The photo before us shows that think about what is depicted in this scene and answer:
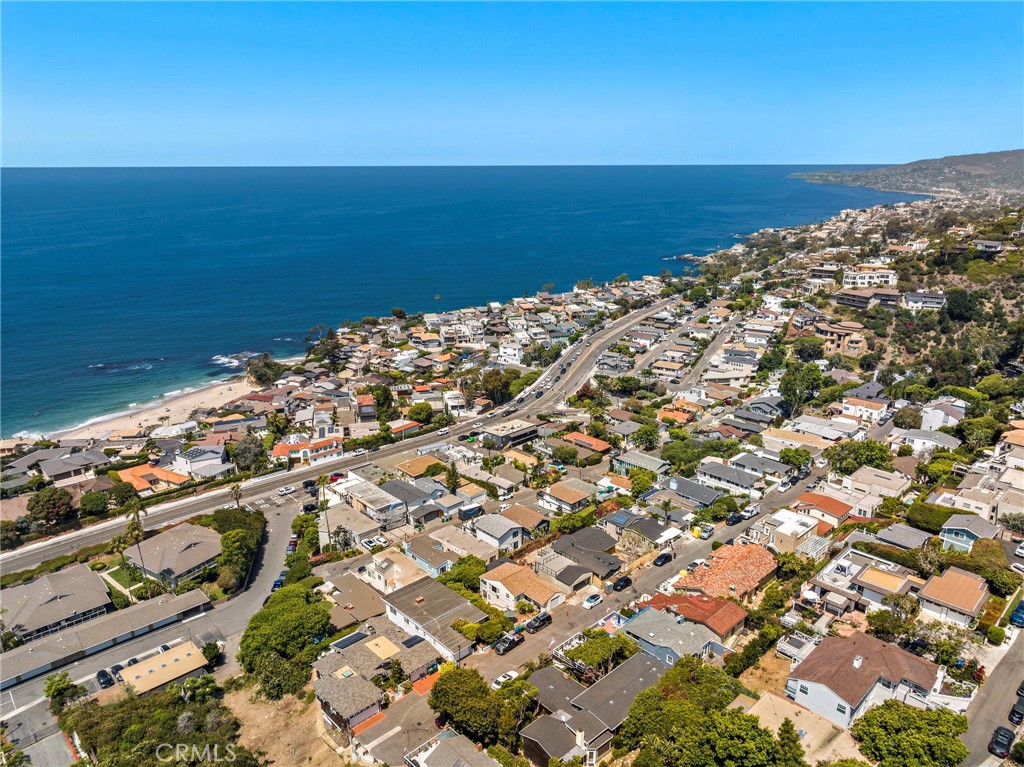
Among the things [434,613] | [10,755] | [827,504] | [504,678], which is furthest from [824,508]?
[10,755]

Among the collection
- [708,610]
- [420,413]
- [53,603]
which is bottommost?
[53,603]

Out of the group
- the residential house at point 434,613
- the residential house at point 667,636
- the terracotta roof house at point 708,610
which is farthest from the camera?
the residential house at point 434,613

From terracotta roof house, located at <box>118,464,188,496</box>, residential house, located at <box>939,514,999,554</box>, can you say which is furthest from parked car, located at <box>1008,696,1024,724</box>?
terracotta roof house, located at <box>118,464,188,496</box>

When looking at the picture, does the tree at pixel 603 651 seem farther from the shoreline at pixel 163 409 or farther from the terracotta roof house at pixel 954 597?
the shoreline at pixel 163 409

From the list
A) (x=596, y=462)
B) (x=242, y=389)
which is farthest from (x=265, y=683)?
(x=242, y=389)

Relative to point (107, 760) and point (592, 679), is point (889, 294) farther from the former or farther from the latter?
point (107, 760)

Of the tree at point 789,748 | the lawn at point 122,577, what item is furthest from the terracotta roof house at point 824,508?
the lawn at point 122,577

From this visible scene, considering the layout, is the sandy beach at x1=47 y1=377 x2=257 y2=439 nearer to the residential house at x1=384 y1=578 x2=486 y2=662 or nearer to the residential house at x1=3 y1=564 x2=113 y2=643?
the residential house at x1=3 y1=564 x2=113 y2=643

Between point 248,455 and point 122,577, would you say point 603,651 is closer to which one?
point 122,577
